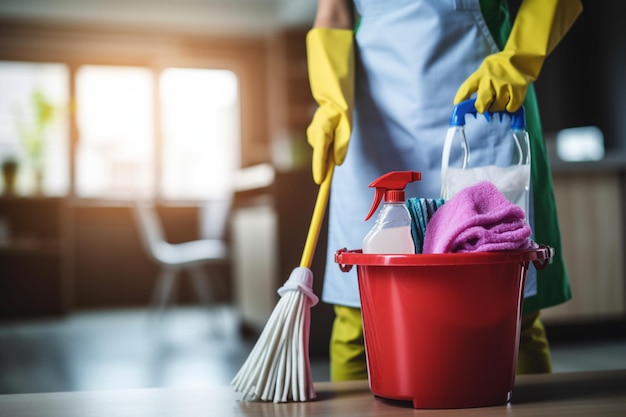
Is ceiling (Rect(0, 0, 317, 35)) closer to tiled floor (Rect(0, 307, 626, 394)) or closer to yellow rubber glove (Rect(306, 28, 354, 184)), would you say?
tiled floor (Rect(0, 307, 626, 394))

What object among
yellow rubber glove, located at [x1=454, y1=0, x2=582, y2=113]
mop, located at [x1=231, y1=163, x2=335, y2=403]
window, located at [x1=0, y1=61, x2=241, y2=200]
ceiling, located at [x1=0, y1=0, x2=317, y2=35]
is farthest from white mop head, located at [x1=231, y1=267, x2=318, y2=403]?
ceiling, located at [x1=0, y1=0, x2=317, y2=35]

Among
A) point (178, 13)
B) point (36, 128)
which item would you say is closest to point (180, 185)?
point (36, 128)

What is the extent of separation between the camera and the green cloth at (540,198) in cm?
99

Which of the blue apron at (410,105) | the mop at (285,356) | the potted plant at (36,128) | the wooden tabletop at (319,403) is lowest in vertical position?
the wooden tabletop at (319,403)

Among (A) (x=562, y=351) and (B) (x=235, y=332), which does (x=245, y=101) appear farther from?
(A) (x=562, y=351)

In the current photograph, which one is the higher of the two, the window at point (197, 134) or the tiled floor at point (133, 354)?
the window at point (197, 134)

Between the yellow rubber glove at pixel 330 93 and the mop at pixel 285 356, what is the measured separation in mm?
163

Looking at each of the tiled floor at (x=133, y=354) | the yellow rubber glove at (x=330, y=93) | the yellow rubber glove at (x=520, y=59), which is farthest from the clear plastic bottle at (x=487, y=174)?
the tiled floor at (x=133, y=354)

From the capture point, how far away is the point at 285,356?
74cm

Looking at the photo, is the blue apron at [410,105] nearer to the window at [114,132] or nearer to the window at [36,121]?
the window at [36,121]

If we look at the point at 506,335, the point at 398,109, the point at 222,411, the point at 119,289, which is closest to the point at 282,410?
the point at 222,411

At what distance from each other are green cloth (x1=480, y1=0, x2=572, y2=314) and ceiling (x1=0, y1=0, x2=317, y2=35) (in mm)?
5136

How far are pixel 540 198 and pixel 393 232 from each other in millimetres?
390

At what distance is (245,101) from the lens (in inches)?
271
